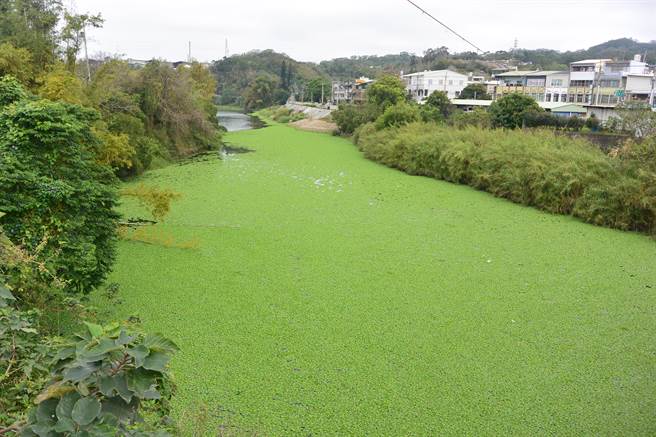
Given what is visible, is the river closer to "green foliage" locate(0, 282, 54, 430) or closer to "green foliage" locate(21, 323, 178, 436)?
"green foliage" locate(0, 282, 54, 430)

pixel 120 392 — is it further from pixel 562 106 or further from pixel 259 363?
pixel 562 106

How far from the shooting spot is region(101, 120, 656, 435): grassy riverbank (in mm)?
3164

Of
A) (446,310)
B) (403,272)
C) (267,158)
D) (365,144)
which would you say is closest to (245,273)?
(403,272)

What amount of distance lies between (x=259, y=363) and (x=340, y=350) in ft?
2.01

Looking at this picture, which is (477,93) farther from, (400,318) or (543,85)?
(400,318)

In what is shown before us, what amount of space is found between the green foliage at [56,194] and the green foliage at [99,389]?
2.60 m

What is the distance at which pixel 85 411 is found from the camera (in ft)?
3.76

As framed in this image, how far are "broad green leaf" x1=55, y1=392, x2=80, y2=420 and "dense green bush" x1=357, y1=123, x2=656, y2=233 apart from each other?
7.92 meters

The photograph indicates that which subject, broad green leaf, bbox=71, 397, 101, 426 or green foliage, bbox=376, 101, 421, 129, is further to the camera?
green foliage, bbox=376, 101, 421, 129

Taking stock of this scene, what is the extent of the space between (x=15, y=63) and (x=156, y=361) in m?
9.47

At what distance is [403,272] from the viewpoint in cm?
555

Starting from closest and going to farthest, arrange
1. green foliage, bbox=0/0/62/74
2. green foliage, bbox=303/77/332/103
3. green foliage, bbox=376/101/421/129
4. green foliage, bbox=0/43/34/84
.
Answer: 1. green foliage, bbox=0/43/34/84
2. green foliage, bbox=0/0/62/74
3. green foliage, bbox=376/101/421/129
4. green foliage, bbox=303/77/332/103

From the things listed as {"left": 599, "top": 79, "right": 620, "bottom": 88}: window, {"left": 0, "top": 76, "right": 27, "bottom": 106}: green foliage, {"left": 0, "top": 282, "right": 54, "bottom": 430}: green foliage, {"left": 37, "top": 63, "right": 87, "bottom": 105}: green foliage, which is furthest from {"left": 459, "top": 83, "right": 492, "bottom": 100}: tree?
{"left": 0, "top": 282, "right": 54, "bottom": 430}: green foliage

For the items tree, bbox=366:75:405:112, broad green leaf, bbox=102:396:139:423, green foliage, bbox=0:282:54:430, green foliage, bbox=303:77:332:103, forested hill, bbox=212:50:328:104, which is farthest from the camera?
forested hill, bbox=212:50:328:104
